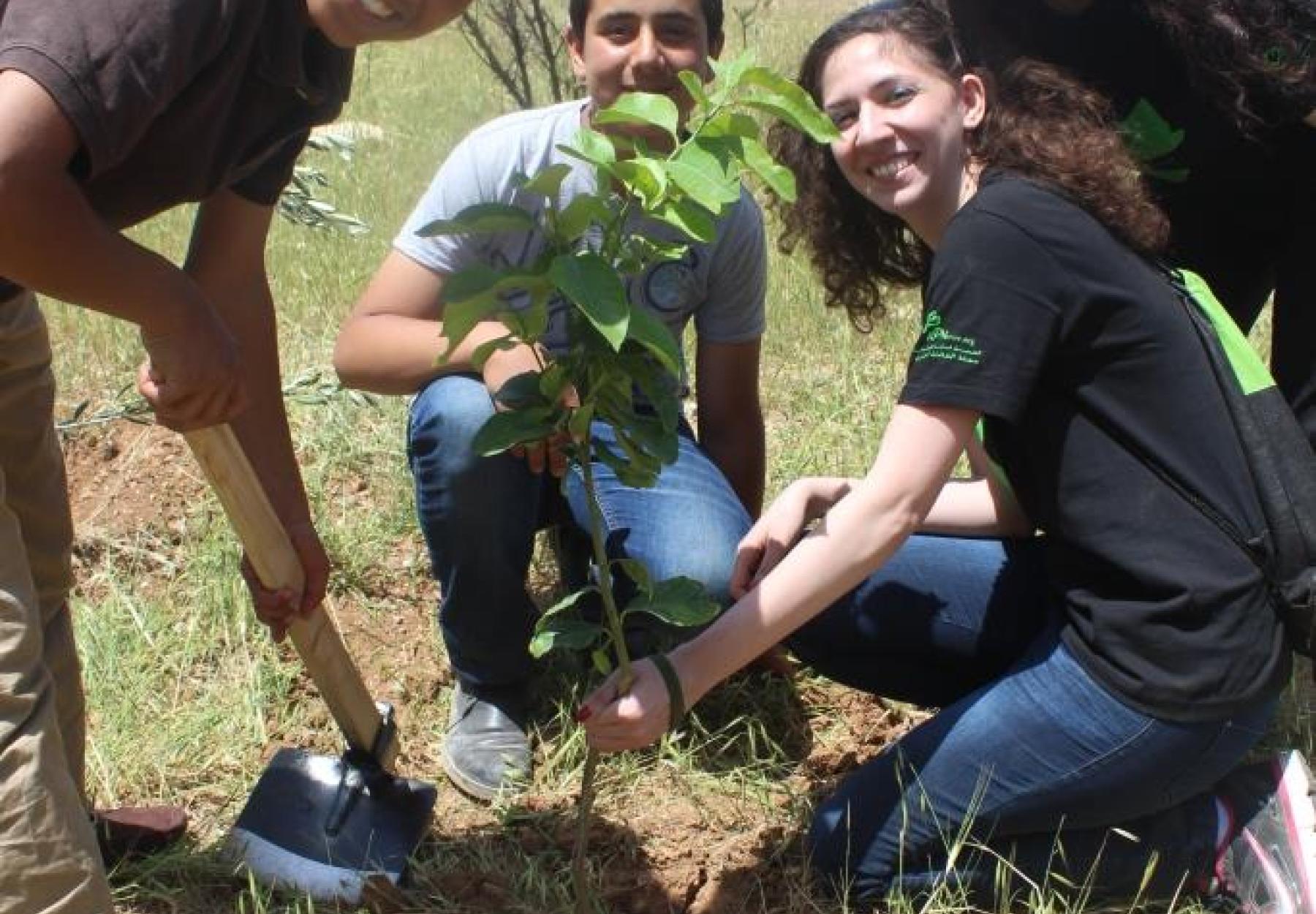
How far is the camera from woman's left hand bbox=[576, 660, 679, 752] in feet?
6.72

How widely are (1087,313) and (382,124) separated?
6.15 m

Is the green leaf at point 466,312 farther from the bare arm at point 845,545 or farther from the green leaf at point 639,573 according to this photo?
the bare arm at point 845,545

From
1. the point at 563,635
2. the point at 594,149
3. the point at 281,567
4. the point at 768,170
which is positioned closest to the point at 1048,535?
the point at 563,635

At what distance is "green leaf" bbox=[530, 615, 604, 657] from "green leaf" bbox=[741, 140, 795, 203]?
61 centimetres

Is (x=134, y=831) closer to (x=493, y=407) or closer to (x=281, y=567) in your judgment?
(x=281, y=567)

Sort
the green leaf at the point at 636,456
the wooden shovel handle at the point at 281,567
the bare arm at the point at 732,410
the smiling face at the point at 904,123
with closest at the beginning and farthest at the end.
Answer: the green leaf at the point at 636,456
the wooden shovel handle at the point at 281,567
the smiling face at the point at 904,123
the bare arm at the point at 732,410

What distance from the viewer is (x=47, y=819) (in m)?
1.73

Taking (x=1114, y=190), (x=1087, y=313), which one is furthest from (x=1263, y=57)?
(x=1087, y=313)

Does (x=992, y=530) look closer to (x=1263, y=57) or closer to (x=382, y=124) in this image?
(x=1263, y=57)

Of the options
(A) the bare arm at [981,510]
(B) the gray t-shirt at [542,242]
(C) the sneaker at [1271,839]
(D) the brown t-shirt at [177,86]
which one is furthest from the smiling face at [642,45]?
(C) the sneaker at [1271,839]

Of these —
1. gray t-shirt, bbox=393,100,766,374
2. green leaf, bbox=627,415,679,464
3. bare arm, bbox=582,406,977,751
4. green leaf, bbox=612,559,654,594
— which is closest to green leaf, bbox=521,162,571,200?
green leaf, bbox=627,415,679,464

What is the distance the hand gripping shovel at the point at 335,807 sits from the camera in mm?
2373

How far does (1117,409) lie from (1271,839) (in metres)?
0.65

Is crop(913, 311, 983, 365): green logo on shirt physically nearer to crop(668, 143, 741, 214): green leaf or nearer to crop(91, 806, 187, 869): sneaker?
crop(668, 143, 741, 214): green leaf
